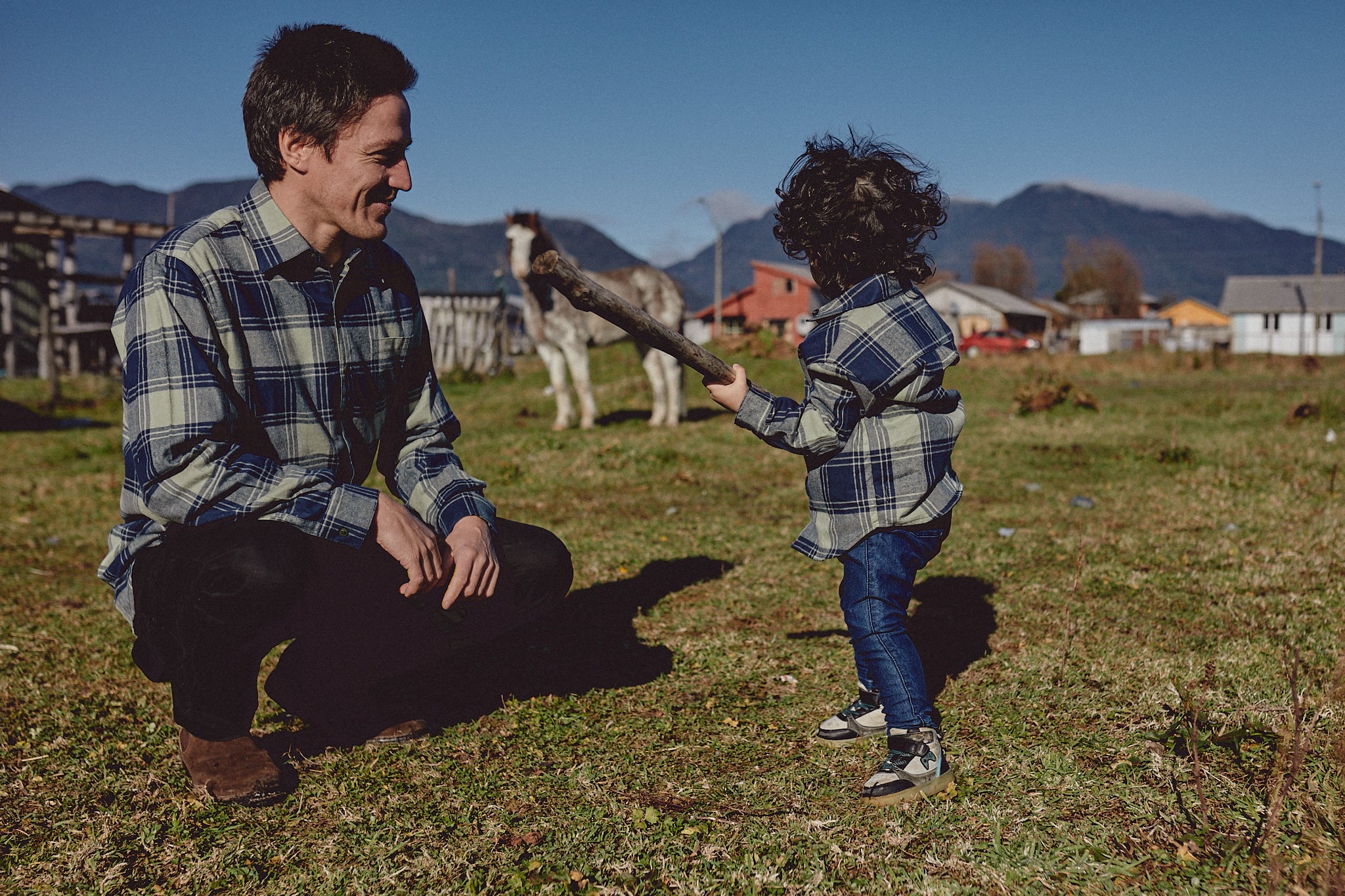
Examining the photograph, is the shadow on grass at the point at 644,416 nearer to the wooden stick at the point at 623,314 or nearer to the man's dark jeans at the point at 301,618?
the man's dark jeans at the point at 301,618

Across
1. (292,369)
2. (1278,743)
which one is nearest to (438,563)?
(292,369)

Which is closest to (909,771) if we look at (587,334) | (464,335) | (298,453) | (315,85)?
(298,453)

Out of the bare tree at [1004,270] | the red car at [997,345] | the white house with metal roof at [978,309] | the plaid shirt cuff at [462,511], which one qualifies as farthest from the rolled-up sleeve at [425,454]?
the bare tree at [1004,270]

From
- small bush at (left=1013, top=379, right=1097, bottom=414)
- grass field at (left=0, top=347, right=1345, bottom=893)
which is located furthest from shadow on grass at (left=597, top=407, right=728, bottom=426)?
grass field at (left=0, top=347, right=1345, bottom=893)

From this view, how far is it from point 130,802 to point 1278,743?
3.40 metres

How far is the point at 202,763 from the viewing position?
8.71ft

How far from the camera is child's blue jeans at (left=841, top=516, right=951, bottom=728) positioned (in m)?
2.73

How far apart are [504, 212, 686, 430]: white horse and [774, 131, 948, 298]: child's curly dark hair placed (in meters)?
8.98

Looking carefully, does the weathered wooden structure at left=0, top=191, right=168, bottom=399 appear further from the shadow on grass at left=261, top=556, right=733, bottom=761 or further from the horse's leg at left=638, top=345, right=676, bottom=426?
the shadow on grass at left=261, top=556, right=733, bottom=761

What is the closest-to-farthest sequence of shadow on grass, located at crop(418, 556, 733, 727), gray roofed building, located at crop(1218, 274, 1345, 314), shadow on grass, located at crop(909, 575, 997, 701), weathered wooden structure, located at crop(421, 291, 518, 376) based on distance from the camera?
shadow on grass, located at crop(418, 556, 733, 727), shadow on grass, located at crop(909, 575, 997, 701), weathered wooden structure, located at crop(421, 291, 518, 376), gray roofed building, located at crop(1218, 274, 1345, 314)

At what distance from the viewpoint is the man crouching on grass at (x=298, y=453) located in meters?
2.41

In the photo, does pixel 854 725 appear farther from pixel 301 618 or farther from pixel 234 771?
pixel 234 771

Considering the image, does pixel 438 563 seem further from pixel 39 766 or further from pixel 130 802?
pixel 39 766

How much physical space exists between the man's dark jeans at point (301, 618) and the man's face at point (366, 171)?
0.94 m
